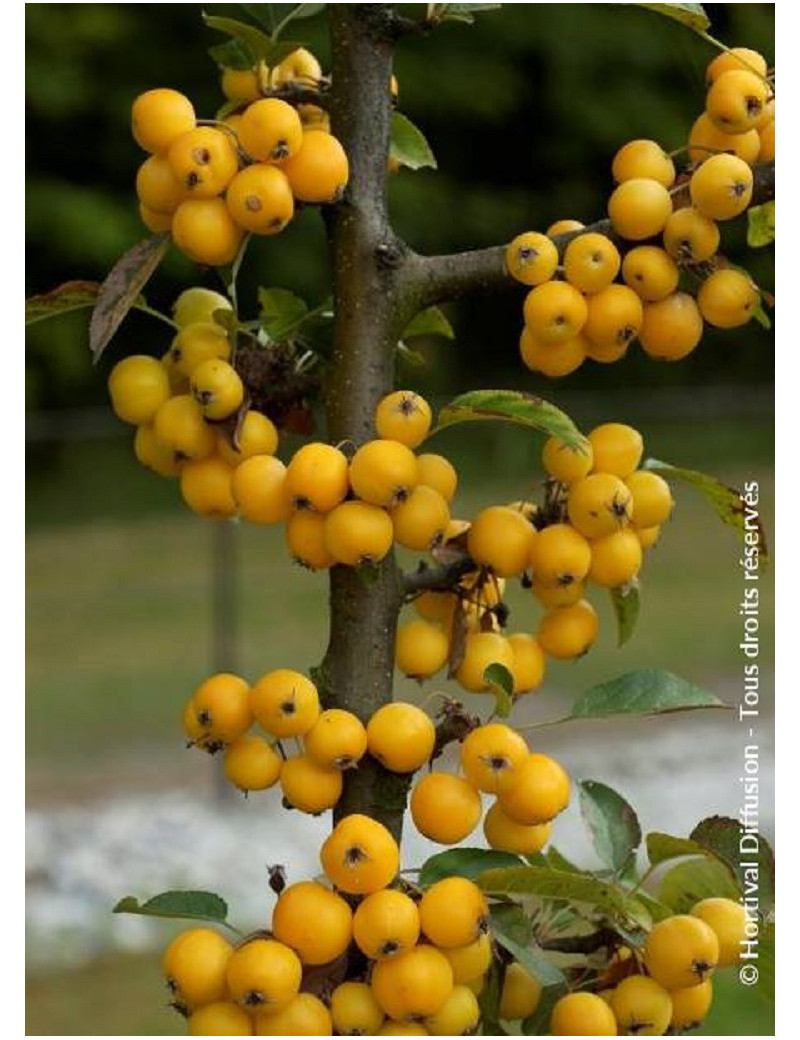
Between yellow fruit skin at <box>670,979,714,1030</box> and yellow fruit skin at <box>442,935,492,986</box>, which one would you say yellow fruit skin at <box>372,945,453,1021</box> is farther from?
yellow fruit skin at <box>670,979,714,1030</box>

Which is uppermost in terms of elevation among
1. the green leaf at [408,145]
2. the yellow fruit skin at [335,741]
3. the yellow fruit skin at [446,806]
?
the green leaf at [408,145]

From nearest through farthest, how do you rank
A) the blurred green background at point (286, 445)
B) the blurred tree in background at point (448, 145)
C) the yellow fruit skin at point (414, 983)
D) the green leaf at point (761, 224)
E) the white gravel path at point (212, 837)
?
1. the yellow fruit skin at point (414, 983)
2. the green leaf at point (761, 224)
3. the white gravel path at point (212, 837)
4. the blurred green background at point (286, 445)
5. the blurred tree in background at point (448, 145)

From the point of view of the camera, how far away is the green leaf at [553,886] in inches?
30.2

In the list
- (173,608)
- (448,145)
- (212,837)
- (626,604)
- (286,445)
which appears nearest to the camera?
(626,604)

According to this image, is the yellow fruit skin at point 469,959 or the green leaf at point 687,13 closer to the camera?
the yellow fruit skin at point 469,959

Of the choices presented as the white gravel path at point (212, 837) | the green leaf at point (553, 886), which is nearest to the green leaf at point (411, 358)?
the green leaf at point (553, 886)

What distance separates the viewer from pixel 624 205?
821mm

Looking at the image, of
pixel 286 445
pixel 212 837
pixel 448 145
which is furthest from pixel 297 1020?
pixel 448 145

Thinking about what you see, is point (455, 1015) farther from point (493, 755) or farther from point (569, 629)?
A: point (569, 629)

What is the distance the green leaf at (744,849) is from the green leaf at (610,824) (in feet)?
0.12

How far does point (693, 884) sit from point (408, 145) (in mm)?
467

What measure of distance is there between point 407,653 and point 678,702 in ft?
0.47

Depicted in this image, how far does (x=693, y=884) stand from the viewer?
90 cm

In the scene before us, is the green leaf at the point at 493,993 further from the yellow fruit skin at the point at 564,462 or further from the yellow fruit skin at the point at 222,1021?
the yellow fruit skin at the point at 564,462
